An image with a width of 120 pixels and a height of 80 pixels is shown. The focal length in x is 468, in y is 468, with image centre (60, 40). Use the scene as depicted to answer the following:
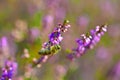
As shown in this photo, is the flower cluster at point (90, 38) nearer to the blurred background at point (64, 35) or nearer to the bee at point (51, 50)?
the bee at point (51, 50)

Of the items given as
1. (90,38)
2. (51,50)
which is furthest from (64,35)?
(51,50)

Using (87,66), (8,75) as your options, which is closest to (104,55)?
(87,66)

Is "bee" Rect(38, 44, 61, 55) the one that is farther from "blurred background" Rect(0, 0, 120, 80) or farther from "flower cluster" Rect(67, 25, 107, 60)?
"blurred background" Rect(0, 0, 120, 80)

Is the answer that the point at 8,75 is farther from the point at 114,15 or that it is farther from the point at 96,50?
the point at 114,15

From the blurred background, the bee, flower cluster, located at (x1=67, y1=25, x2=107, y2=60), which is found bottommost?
the bee

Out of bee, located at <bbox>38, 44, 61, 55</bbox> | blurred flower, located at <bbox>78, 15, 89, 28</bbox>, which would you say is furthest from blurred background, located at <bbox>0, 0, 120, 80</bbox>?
bee, located at <bbox>38, 44, 61, 55</bbox>

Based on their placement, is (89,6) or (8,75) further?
(89,6)

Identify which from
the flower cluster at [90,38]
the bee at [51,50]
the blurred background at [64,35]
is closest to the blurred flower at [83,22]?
the blurred background at [64,35]

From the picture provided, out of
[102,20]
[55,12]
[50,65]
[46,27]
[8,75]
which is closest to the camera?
[8,75]
